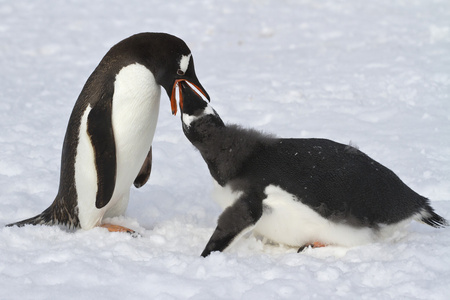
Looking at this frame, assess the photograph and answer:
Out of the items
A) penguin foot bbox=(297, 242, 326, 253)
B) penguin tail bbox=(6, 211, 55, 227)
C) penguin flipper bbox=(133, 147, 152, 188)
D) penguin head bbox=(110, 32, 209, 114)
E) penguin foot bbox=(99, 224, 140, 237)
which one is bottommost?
penguin tail bbox=(6, 211, 55, 227)

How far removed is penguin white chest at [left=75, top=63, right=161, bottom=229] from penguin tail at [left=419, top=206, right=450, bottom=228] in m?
1.36

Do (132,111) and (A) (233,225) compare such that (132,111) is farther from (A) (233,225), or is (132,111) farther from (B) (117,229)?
(A) (233,225)

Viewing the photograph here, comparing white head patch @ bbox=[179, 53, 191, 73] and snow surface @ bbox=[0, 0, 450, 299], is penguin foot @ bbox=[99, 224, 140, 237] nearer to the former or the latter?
snow surface @ bbox=[0, 0, 450, 299]

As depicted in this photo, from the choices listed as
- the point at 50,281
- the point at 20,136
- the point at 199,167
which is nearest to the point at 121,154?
the point at 50,281

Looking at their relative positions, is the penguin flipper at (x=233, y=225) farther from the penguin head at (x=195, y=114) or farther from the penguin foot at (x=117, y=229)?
the penguin foot at (x=117, y=229)

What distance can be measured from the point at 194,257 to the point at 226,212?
0.80 feet

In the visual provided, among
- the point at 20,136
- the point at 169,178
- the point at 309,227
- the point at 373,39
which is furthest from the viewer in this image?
the point at 373,39

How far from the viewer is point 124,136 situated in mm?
3305

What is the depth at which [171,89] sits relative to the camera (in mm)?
3221

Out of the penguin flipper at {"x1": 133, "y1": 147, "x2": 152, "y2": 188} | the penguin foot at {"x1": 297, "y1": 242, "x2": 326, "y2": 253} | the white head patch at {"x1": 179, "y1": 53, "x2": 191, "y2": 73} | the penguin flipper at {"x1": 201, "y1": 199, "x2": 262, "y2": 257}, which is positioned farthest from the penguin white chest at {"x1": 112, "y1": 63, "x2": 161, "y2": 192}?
the penguin foot at {"x1": 297, "y1": 242, "x2": 326, "y2": 253}

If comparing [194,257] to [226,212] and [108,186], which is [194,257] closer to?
[226,212]

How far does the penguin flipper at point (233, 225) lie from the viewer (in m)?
2.94

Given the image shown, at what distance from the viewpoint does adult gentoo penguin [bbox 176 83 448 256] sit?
3.00 meters

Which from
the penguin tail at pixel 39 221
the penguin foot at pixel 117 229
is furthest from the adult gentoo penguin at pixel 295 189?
the penguin tail at pixel 39 221
